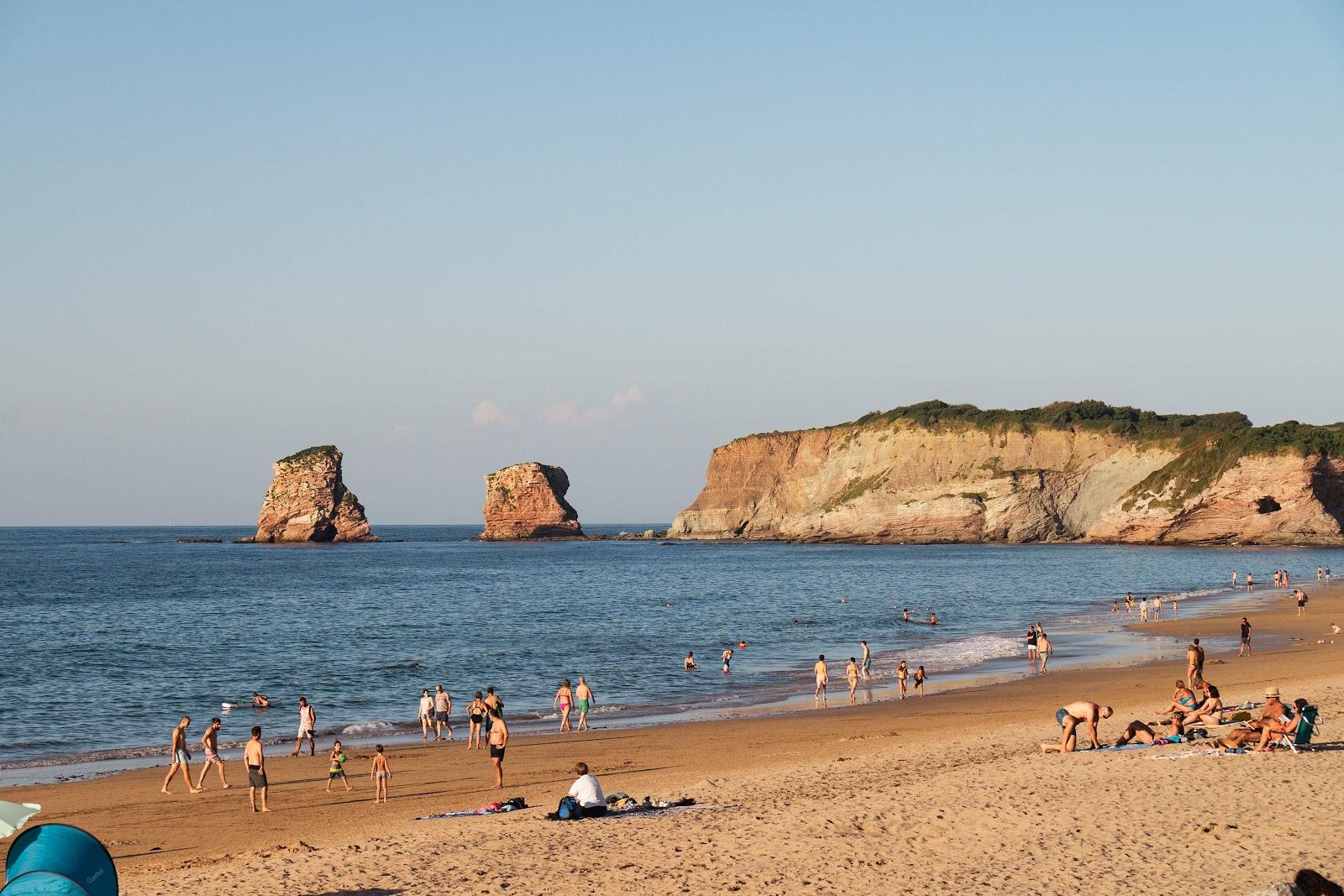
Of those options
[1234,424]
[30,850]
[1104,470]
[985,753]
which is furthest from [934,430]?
[30,850]

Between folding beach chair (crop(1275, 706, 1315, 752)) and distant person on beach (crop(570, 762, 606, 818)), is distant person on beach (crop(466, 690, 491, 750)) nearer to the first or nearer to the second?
distant person on beach (crop(570, 762, 606, 818))

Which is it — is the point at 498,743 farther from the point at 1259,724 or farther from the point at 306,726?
the point at 1259,724

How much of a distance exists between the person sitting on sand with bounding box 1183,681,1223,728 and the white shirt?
9.53 m

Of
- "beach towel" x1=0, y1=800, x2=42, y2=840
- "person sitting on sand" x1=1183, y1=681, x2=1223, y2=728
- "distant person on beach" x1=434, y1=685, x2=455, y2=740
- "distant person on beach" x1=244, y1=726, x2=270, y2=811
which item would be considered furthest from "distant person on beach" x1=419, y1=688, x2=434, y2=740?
"person sitting on sand" x1=1183, y1=681, x2=1223, y2=728

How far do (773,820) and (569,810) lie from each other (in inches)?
108

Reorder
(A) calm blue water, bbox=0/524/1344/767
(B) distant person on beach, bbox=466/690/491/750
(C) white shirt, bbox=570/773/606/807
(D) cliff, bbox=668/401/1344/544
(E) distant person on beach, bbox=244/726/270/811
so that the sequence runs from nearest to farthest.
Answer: (C) white shirt, bbox=570/773/606/807, (E) distant person on beach, bbox=244/726/270/811, (B) distant person on beach, bbox=466/690/491/750, (A) calm blue water, bbox=0/524/1344/767, (D) cliff, bbox=668/401/1344/544

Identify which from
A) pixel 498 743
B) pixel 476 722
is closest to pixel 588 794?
pixel 498 743

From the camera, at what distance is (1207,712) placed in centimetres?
1831

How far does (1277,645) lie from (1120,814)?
26.3m

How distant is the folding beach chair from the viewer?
1602 centimetres

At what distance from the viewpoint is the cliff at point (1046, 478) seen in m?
93.9

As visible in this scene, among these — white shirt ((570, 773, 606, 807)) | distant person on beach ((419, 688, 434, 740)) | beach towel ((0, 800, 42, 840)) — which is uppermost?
beach towel ((0, 800, 42, 840))

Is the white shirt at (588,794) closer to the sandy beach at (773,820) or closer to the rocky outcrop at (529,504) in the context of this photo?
the sandy beach at (773,820)

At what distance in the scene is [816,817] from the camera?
13.0 metres
